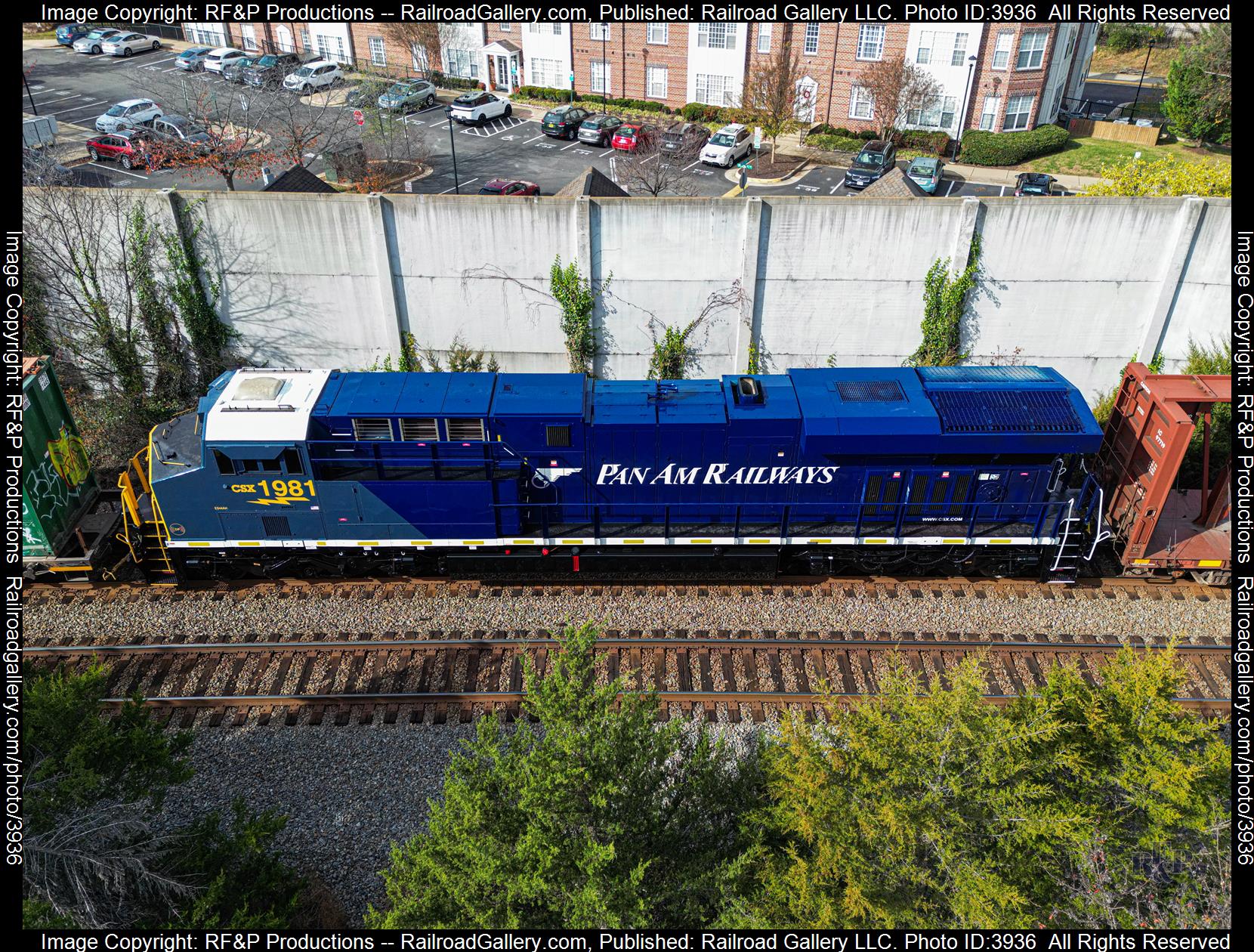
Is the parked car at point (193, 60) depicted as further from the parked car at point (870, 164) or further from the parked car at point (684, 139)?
the parked car at point (870, 164)

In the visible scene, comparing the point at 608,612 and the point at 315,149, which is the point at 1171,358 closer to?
the point at 608,612

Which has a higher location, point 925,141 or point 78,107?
point 78,107

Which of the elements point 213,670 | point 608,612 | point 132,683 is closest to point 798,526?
point 608,612

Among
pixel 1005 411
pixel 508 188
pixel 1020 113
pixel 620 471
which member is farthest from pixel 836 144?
pixel 620 471

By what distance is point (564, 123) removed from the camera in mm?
48688

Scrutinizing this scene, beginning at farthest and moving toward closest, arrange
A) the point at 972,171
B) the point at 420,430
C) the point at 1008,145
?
the point at 972,171, the point at 1008,145, the point at 420,430

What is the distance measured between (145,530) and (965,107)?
49.7 meters

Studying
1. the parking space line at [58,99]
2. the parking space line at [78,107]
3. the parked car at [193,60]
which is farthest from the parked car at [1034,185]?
the parking space line at [58,99]

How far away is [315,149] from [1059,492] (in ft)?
130

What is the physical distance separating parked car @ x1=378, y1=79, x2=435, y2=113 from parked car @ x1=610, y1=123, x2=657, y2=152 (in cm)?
1438

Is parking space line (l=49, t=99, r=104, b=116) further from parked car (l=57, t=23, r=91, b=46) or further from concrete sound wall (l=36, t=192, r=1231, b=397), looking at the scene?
concrete sound wall (l=36, t=192, r=1231, b=397)

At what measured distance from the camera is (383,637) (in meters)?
15.9

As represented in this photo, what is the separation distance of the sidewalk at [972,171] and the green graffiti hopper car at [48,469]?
41.3m

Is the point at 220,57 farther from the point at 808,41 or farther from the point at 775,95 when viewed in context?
the point at 808,41
